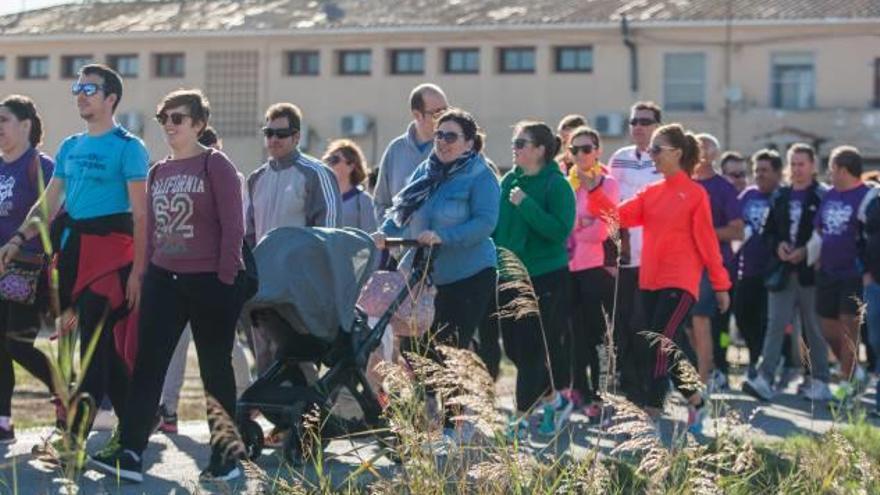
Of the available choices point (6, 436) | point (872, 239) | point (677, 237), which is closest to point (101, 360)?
point (6, 436)

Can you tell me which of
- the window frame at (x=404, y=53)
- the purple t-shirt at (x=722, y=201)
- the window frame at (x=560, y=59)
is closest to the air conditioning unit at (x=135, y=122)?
the window frame at (x=404, y=53)

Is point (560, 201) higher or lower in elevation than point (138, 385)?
higher

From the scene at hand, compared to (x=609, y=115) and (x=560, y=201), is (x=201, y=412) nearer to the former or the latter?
(x=560, y=201)

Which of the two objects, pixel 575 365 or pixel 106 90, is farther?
pixel 575 365

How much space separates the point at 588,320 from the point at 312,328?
3.69 meters

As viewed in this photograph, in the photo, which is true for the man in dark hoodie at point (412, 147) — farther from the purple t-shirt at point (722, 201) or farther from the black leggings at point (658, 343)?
the purple t-shirt at point (722, 201)

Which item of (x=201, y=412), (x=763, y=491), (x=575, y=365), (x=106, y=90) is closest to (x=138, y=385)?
(x=106, y=90)

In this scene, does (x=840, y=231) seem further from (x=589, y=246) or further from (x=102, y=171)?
(x=102, y=171)

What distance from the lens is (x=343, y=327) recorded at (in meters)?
9.45

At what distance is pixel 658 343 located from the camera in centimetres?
1095

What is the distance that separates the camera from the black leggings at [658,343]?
11.0 metres

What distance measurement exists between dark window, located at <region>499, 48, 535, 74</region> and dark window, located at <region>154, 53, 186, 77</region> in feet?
29.8

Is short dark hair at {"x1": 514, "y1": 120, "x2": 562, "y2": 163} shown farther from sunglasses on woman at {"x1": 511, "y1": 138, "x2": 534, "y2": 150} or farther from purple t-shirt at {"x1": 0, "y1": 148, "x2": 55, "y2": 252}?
purple t-shirt at {"x1": 0, "y1": 148, "x2": 55, "y2": 252}

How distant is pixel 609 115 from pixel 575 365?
3348cm
